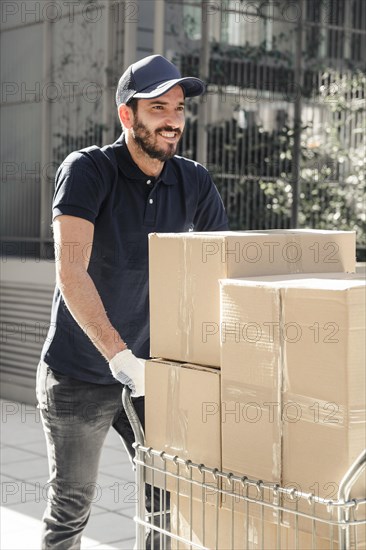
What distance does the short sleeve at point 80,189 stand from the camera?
318cm

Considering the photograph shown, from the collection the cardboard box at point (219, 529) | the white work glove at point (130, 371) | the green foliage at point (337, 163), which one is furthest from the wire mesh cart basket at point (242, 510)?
the green foliage at point (337, 163)

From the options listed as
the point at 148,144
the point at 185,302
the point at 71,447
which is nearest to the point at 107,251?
the point at 148,144

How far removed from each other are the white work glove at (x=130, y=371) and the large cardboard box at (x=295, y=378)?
0.50 metres

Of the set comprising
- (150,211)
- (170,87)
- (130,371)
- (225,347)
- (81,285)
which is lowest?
(130,371)

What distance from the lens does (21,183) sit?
9.09 meters

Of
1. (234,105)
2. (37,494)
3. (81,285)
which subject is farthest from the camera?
(234,105)

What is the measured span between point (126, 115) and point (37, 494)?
120 inches

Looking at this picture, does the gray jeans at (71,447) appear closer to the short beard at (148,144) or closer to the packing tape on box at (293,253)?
the short beard at (148,144)

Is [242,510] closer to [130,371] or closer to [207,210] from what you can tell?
[130,371]

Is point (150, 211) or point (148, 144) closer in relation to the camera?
point (148, 144)

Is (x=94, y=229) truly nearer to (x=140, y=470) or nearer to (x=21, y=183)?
(x=140, y=470)

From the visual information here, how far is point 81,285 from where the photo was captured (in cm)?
307

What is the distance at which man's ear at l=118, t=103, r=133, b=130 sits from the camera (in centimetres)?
330

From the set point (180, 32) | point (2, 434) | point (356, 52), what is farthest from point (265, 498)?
point (356, 52)
